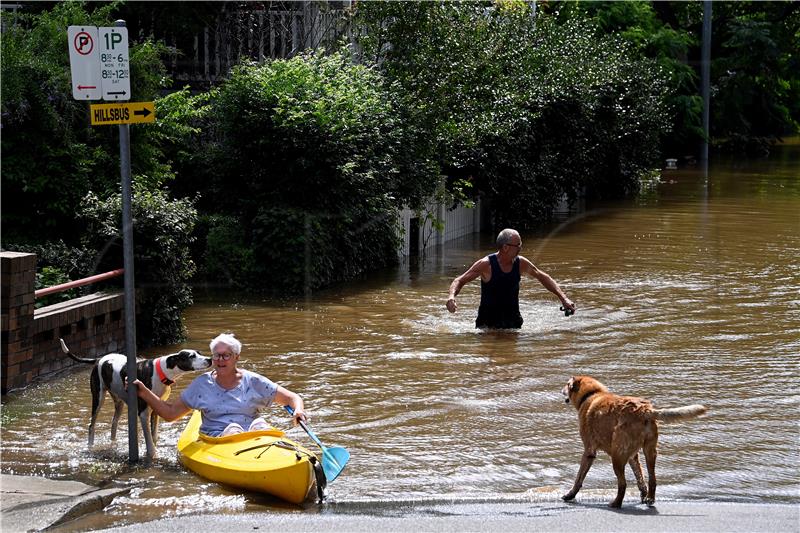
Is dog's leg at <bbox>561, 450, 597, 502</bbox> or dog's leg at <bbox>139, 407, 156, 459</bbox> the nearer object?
dog's leg at <bbox>561, 450, 597, 502</bbox>

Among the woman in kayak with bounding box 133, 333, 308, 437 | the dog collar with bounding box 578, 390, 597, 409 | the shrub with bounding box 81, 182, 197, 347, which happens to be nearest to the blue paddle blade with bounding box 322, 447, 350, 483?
the woman in kayak with bounding box 133, 333, 308, 437

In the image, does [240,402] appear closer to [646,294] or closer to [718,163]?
[646,294]

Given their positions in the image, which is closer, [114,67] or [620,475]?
[620,475]

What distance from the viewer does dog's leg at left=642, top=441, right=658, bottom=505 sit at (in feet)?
24.2

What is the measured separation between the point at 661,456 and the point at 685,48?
122ft

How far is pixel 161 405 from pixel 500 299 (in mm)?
5931

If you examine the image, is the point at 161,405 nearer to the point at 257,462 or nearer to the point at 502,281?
the point at 257,462

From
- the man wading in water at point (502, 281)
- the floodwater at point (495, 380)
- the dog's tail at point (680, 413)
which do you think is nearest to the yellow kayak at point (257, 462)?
the floodwater at point (495, 380)

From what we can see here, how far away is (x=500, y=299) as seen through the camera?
44.7 feet

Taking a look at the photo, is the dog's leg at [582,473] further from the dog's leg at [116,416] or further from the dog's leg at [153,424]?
the dog's leg at [116,416]

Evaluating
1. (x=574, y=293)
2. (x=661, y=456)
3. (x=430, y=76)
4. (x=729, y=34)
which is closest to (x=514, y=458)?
(x=661, y=456)

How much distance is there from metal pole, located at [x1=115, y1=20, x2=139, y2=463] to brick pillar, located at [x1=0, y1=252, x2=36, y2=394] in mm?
2421

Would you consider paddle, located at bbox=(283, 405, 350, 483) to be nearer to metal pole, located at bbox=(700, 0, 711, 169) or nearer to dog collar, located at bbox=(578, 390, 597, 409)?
dog collar, located at bbox=(578, 390, 597, 409)

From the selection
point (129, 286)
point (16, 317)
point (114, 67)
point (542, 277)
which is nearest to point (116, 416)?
point (129, 286)
